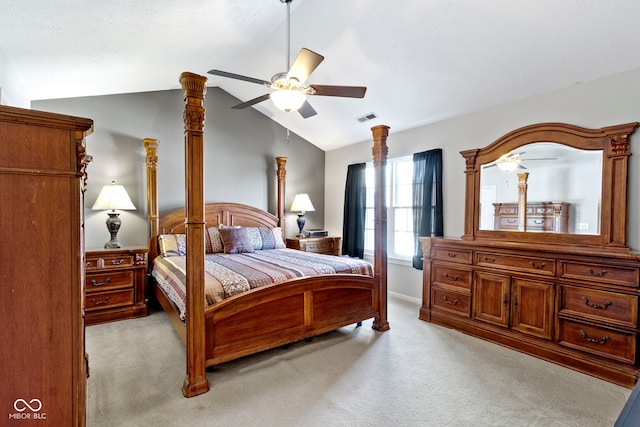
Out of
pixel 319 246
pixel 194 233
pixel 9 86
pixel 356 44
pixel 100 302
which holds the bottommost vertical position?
pixel 100 302

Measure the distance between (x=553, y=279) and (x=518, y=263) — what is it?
1.01 ft

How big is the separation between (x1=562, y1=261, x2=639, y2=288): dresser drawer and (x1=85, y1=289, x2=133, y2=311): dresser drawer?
4566 millimetres

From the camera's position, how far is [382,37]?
3045 millimetres

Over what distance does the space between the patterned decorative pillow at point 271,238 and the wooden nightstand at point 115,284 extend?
61.8 inches

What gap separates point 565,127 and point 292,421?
344 cm

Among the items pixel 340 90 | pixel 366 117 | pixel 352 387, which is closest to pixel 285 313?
pixel 352 387

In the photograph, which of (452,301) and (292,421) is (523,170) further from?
(292,421)

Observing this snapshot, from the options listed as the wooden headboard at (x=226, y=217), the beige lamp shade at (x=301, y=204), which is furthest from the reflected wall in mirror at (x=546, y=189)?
the wooden headboard at (x=226, y=217)

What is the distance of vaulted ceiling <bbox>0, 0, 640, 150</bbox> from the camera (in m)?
2.25

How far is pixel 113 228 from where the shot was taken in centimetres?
381

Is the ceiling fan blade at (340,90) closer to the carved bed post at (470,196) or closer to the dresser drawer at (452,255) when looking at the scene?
the carved bed post at (470,196)

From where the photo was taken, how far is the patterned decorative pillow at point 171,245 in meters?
4.02

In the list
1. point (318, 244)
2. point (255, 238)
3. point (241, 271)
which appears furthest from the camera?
point (318, 244)

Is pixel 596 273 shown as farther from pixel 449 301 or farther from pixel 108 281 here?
pixel 108 281
